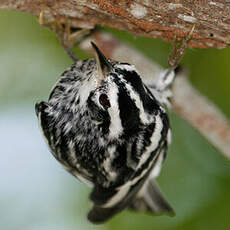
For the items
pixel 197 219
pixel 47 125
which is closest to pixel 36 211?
pixel 197 219

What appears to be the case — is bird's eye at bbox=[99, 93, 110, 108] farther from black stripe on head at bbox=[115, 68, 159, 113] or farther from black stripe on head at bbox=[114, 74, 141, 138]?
black stripe on head at bbox=[115, 68, 159, 113]

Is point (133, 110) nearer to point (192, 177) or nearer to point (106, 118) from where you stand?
point (106, 118)

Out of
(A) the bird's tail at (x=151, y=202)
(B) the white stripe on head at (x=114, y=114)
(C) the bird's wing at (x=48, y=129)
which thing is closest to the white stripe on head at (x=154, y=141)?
(B) the white stripe on head at (x=114, y=114)

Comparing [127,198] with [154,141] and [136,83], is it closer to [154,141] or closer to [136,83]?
[154,141]

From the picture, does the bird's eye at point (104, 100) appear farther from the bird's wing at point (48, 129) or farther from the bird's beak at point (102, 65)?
the bird's wing at point (48, 129)

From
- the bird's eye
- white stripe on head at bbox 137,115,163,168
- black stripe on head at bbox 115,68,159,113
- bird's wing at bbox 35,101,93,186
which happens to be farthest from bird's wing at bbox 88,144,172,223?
the bird's eye
